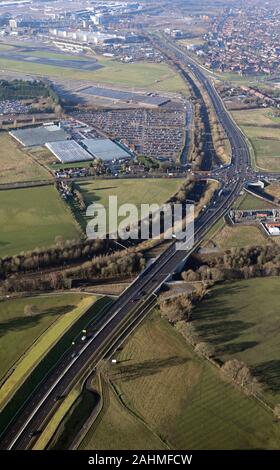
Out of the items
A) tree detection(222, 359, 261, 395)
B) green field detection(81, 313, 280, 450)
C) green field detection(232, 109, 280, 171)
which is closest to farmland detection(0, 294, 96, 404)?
green field detection(81, 313, 280, 450)

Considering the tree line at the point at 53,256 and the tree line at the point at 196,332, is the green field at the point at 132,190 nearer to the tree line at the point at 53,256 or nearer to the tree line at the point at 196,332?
the tree line at the point at 53,256

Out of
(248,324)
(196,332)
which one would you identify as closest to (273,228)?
(248,324)

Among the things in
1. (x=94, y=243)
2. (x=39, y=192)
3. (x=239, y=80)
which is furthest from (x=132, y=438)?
(x=239, y=80)

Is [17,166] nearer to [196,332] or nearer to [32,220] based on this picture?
[32,220]

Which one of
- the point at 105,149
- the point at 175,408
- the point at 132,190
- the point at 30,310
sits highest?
the point at 105,149

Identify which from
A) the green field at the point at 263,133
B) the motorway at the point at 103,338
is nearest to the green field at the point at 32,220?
the motorway at the point at 103,338

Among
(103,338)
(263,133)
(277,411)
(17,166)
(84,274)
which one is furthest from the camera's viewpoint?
(263,133)
